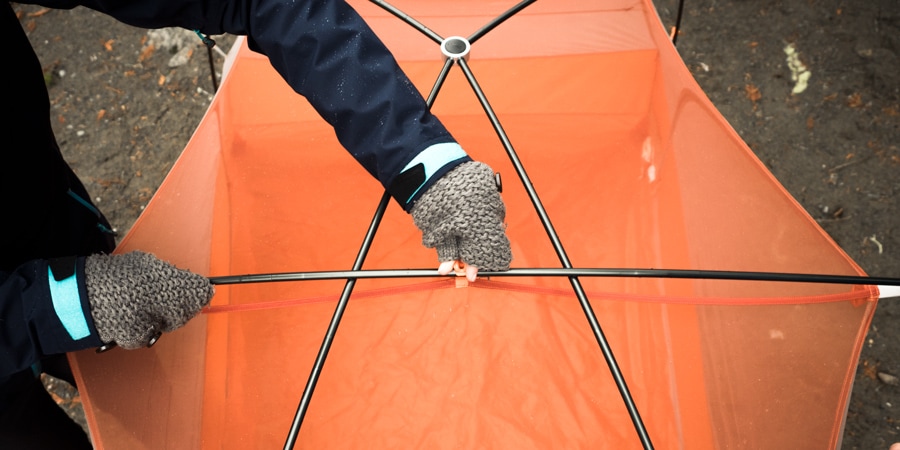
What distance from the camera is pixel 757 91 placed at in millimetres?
2340

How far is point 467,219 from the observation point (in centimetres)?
97

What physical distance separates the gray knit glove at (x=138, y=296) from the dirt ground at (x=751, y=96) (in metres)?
1.17

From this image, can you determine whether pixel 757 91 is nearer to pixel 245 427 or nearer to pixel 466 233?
pixel 466 233

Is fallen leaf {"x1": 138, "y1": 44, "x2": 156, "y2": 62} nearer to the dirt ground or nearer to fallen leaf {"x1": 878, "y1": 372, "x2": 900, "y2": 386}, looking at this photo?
the dirt ground

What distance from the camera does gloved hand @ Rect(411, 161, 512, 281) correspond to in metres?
0.98

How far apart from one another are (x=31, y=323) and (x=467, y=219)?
59cm

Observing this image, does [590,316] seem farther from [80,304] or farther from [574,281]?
[80,304]

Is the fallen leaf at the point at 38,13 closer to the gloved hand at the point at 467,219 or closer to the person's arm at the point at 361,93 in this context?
the person's arm at the point at 361,93

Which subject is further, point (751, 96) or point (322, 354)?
point (751, 96)

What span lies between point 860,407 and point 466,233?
1.38 m

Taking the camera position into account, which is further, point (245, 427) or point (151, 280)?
point (245, 427)

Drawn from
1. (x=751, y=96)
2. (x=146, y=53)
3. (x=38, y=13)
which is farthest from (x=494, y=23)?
(x=38, y=13)

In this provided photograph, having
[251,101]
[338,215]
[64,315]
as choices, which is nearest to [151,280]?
[64,315]

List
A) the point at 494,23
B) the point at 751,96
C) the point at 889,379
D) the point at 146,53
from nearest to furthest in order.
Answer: the point at 494,23, the point at 889,379, the point at 751,96, the point at 146,53
